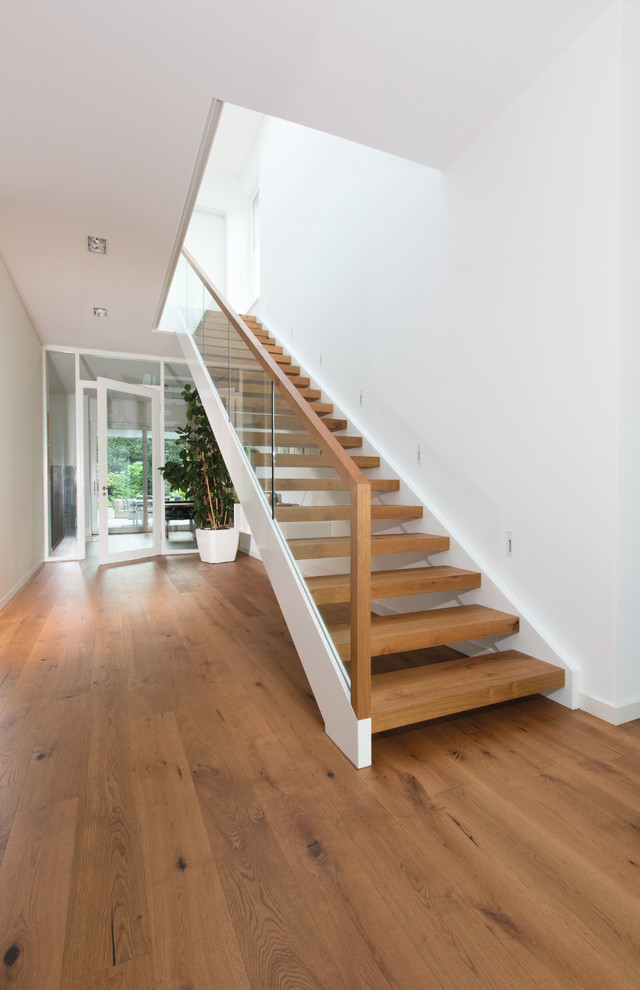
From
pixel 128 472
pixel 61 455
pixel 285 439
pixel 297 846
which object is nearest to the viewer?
pixel 297 846

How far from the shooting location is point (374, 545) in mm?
2795

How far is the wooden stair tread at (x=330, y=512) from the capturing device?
1957mm

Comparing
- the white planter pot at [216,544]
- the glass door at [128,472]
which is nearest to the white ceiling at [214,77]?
the glass door at [128,472]

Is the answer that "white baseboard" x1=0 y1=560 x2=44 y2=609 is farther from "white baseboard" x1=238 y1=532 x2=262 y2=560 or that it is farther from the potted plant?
"white baseboard" x1=238 y1=532 x2=262 y2=560

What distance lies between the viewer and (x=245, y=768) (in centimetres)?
177

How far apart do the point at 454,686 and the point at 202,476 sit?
15.3ft

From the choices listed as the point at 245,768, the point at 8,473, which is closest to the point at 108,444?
the point at 8,473

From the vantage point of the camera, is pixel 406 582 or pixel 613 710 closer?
pixel 613 710

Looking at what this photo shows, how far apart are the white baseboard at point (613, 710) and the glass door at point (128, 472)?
5149mm

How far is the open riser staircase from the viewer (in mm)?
1817

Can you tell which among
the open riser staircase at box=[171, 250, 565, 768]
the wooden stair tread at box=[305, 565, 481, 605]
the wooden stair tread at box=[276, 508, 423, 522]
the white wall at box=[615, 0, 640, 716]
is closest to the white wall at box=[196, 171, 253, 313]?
the open riser staircase at box=[171, 250, 565, 768]

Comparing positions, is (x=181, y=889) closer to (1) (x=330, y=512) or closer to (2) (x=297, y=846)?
(2) (x=297, y=846)

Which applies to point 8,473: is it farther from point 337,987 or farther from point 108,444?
point 337,987

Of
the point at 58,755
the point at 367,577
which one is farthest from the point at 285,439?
the point at 58,755
